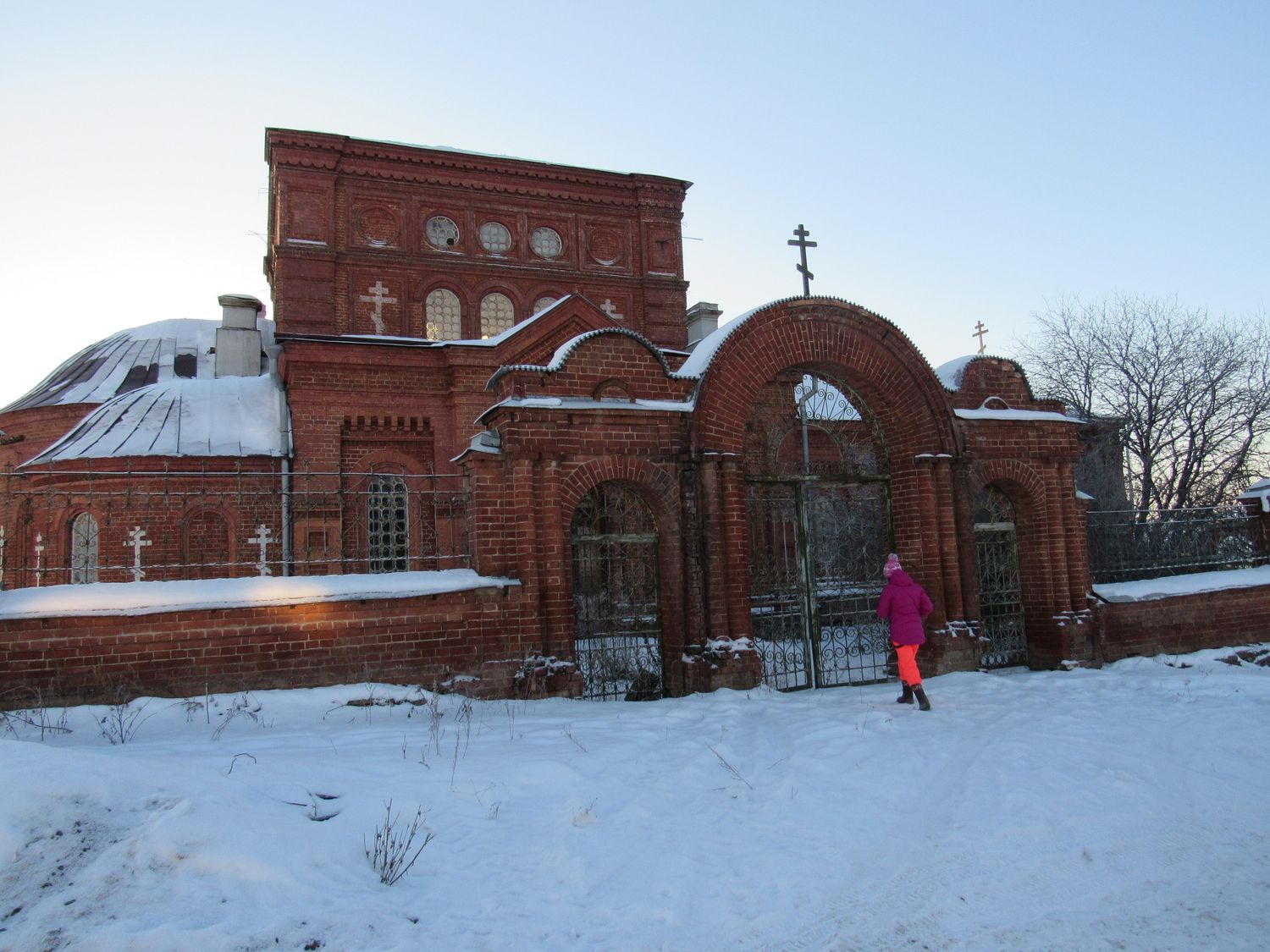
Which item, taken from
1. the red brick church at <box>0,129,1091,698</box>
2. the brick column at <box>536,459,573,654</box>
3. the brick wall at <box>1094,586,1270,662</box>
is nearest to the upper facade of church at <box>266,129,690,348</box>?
the red brick church at <box>0,129,1091,698</box>

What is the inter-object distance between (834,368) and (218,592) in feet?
21.4

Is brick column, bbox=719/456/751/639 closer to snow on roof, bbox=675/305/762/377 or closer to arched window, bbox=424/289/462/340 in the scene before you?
snow on roof, bbox=675/305/762/377

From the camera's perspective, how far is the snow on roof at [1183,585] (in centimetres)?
1026

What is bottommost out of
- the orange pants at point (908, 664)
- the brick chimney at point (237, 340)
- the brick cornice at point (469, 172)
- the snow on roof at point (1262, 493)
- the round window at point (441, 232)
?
the orange pants at point (908, 664)

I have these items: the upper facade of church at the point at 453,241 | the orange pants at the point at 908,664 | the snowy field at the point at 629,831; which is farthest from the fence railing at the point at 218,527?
the snowy field at the point at 629,831

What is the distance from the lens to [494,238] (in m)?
20.4

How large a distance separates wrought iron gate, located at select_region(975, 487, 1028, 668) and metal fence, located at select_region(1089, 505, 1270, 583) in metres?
1.94

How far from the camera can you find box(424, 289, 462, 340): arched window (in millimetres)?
19406

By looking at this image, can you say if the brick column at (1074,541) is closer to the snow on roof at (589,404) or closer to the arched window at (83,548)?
the snow on roof at (589,404)

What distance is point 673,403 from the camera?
8.56 meters

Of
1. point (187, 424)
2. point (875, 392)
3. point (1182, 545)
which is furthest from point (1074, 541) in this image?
point (187, 424)

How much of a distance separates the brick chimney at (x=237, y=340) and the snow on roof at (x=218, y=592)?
576 inches

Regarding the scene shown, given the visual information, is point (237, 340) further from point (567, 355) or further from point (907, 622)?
point (907, 622)

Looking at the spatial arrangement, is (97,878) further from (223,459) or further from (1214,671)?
(223,459)
